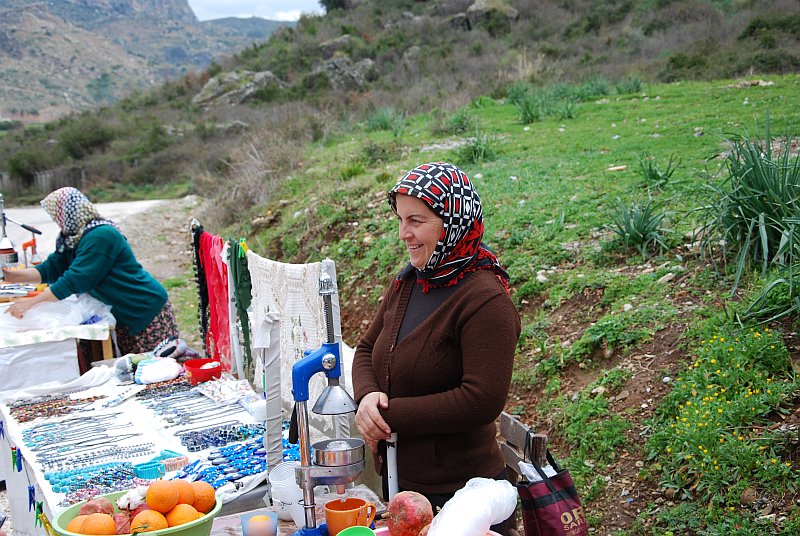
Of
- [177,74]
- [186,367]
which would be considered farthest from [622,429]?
[177,74]

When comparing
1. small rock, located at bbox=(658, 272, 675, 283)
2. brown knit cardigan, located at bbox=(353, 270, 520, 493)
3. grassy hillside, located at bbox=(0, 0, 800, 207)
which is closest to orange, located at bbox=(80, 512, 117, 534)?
brown knit cardigan, located at bbox=(353, 270, 520, 493)

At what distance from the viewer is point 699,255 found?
5.05 m

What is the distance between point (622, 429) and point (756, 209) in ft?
5.60

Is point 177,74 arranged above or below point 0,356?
above

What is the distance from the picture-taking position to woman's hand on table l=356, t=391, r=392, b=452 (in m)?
2.40

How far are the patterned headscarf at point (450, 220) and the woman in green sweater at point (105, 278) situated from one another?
3621mm

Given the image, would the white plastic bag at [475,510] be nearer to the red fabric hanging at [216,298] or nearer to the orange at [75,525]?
the orange at [75,525]

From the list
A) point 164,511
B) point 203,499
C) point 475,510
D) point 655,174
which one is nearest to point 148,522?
point 164,511

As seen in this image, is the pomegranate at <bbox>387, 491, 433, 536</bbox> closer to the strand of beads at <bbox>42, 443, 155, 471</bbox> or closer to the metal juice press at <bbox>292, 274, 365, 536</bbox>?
the metal juice press at <bbox>292, 274, 365, 536</bbox>

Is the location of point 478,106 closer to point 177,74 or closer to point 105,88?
point 105,88

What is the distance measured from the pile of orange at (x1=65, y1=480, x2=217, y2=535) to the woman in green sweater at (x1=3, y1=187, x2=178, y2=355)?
353 centimetres

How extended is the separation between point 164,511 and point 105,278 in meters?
3.75

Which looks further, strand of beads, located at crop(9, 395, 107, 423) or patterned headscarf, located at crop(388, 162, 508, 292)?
strand of beads, located at crop(9, 395, 107, 423)

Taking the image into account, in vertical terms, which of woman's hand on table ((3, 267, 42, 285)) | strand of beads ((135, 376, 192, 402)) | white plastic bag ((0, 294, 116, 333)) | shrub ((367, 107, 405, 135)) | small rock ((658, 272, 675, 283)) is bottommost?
strand of beads ((135, 376, 192, 402))
